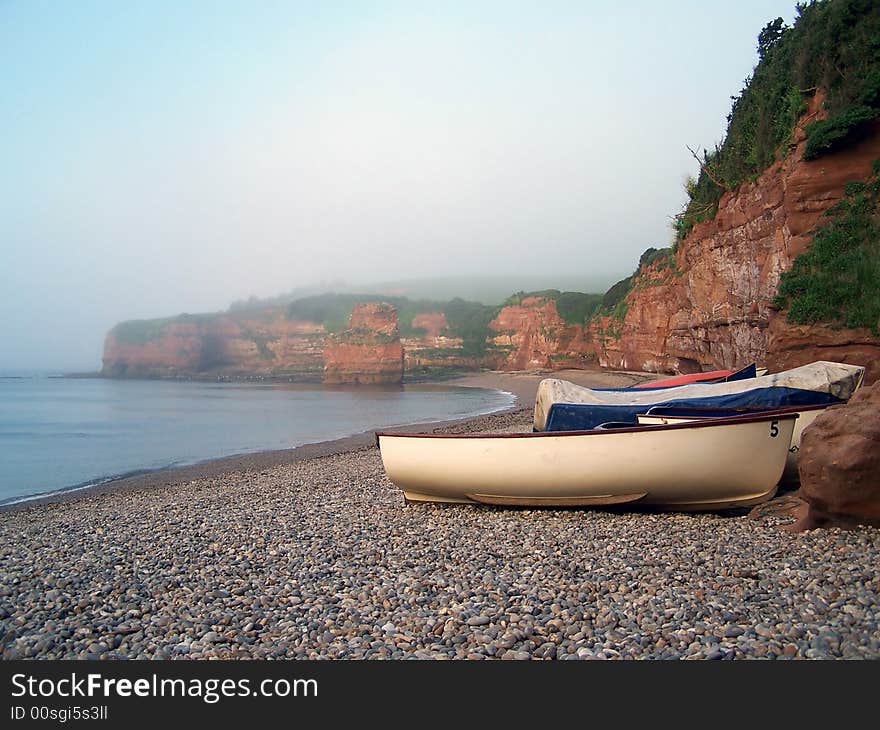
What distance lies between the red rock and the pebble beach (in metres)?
0.20

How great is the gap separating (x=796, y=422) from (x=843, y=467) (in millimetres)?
3161

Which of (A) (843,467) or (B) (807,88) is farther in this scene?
(B) (807,88)

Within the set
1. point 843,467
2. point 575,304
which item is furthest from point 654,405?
point 575,304

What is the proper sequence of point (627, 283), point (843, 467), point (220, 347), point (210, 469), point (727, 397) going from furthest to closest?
point (220, 347) → point (627, 283) → point (210, 469) → point (727, 397) → point (843, 467)

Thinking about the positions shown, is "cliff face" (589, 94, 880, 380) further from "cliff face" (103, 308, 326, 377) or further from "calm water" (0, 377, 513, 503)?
"cliff face" (103, 308, 326, 377)

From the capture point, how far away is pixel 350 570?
627 centimetres

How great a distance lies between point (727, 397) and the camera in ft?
35.4

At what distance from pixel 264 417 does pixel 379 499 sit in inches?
1146

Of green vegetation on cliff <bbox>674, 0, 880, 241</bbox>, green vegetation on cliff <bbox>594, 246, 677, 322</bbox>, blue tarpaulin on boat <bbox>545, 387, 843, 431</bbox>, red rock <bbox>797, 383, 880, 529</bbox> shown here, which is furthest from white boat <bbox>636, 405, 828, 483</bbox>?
green vegetation on cliff <bbox>594, 246, 677, 322</bbox>

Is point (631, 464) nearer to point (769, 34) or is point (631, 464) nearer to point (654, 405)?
point (654, 405)

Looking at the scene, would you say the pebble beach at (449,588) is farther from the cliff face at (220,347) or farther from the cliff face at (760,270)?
the cliff face at (220,347)

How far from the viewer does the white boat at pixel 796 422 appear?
912 cm

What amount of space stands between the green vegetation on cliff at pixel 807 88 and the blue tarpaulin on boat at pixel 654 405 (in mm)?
8111

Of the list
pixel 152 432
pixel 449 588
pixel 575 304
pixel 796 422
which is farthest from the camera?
pixel 575 304
